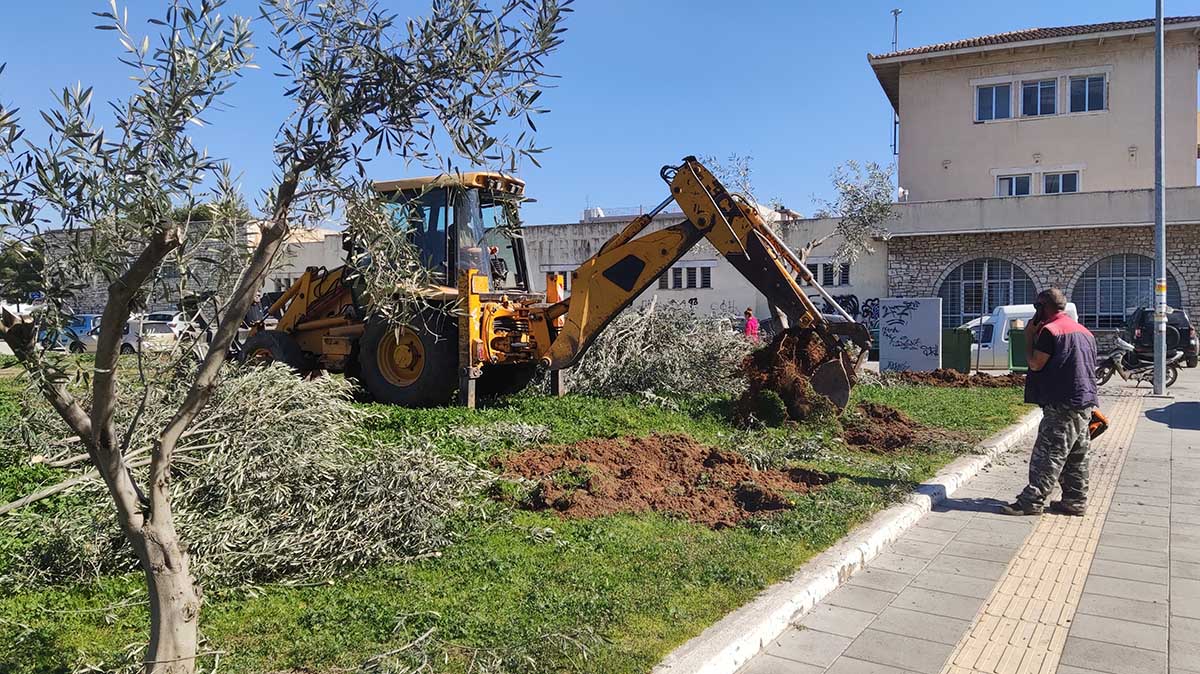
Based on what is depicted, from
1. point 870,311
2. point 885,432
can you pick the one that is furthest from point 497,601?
point 870,311

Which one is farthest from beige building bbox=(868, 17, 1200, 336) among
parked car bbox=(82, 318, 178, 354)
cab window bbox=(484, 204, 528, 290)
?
parked car bbox=(82, 318, 178, 354)

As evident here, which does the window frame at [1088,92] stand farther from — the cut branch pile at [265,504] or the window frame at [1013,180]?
the cut branch pile at [265,504]

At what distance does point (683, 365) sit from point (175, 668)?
33.2 feet

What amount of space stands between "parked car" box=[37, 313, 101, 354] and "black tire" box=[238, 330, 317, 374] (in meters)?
9.61

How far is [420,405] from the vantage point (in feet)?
36.2

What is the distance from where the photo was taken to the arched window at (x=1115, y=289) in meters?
28.6

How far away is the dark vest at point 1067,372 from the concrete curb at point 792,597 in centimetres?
132

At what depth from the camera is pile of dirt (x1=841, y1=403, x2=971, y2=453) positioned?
404 inches

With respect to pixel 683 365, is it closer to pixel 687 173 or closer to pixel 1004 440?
pixel 687 173

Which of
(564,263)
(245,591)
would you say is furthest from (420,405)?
(564,263)

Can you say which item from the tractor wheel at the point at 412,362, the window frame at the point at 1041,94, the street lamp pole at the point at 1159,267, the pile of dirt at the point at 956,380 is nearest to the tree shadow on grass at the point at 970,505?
the tractor wheel at the point at 412,362

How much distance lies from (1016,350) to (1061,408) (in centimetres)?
1532

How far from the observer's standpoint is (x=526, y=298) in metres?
11.9

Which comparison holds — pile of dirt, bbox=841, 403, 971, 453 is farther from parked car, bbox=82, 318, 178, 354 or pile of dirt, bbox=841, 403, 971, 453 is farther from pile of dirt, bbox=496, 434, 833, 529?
parked car, bbox=82, 318, 178, 354
